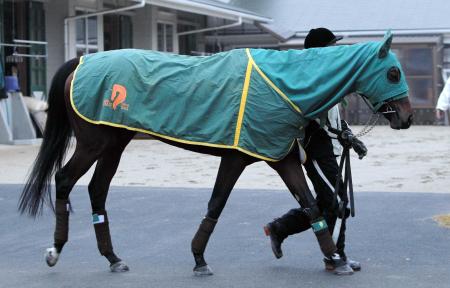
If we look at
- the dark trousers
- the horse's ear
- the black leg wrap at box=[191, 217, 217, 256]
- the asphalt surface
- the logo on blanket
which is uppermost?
the horse's ear

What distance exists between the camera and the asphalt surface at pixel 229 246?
5969 mm

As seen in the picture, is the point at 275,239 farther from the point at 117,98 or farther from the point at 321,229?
the point at 117,98

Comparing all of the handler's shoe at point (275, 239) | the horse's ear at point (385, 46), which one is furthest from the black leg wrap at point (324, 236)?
the horse's ear at point (385, 46)

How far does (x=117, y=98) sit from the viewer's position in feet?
19.8

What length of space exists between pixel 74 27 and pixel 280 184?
1103 centimetres

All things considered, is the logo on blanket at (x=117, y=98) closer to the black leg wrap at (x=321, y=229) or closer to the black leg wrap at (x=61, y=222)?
the black leg wrap at (x=61, y=222)

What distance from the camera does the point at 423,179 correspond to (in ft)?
40.0

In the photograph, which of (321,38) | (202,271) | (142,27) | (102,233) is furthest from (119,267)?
(142,27)

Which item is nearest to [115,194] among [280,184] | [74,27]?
[280,184]

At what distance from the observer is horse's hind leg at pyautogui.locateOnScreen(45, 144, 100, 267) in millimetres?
6172

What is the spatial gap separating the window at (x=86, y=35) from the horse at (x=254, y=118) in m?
15.8

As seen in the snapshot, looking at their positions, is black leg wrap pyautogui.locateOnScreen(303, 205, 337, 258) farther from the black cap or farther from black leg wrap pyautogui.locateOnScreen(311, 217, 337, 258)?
the black cap

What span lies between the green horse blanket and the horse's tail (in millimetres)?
320

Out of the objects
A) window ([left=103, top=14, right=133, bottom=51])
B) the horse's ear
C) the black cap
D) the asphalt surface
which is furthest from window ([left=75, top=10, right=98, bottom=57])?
the horse's ear
